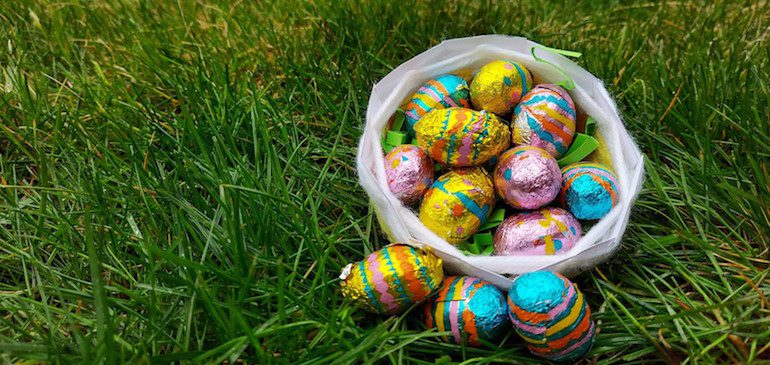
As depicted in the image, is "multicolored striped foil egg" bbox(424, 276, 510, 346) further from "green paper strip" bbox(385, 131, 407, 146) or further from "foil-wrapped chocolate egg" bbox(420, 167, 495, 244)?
"green paper strip" bbox(385, 131, 407, 146)

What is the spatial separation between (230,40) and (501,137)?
3.56 ft

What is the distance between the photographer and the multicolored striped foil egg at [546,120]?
1431 mm

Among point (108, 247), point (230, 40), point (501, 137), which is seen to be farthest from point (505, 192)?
point (230, 40)

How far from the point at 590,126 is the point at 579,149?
0.31 feet

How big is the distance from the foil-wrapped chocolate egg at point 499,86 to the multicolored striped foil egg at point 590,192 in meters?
0.25

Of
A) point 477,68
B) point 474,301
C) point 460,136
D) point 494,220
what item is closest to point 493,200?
point 494,220

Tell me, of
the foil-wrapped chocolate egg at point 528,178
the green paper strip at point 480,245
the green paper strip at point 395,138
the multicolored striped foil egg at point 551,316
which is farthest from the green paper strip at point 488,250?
the green paper strip at point 395,138

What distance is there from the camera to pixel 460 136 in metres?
1.33

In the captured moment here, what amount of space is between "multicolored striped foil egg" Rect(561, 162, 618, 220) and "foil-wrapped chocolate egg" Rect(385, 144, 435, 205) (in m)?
0.33

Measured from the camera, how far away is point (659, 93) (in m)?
1.72

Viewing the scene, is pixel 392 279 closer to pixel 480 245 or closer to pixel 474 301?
pixel 474 301

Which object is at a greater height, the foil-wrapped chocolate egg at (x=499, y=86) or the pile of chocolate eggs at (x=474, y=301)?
the foil-wrapped chocolate egg at (x=499, y=86)

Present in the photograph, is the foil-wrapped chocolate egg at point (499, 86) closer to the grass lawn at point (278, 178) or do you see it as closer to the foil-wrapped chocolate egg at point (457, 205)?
the foil-wrapped chocolate egg at point (457, 205)

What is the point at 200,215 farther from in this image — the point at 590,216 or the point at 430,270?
the point at 590,216
